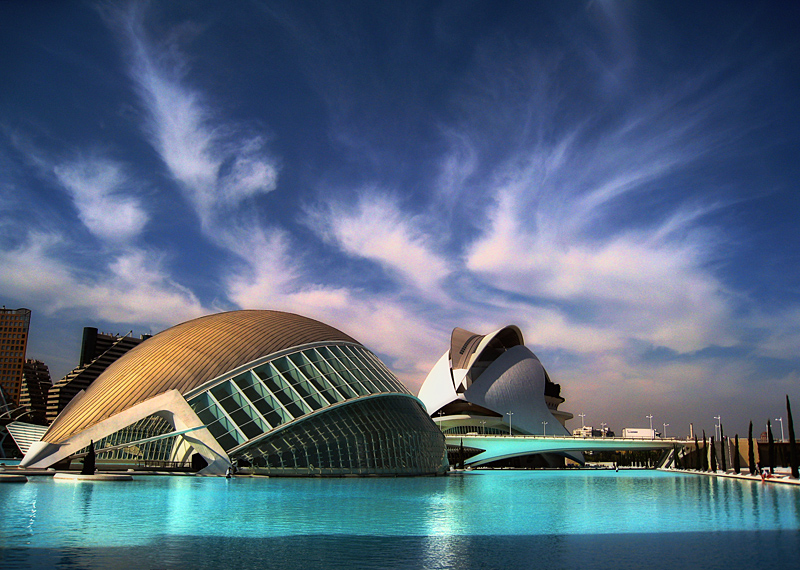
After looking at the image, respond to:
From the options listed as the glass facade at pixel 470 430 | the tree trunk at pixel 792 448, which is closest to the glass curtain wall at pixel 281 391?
the tree trunk at pixel 792 448

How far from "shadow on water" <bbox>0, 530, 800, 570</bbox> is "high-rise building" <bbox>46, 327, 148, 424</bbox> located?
128 m

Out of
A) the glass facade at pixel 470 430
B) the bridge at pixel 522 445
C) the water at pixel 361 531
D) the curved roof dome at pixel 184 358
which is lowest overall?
the water at pixel 361 531

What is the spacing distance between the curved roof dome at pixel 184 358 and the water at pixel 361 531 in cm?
932

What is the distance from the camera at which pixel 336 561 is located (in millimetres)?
9680

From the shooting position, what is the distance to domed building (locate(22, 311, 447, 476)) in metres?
30.3

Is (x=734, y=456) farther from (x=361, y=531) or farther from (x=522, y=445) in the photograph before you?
(x=361, y=531)

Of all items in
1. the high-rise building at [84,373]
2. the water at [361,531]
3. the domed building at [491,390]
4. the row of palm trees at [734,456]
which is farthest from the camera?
the high-rise building at [84,373]

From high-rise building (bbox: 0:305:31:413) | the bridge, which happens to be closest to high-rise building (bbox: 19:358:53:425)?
high-rise building (bbox: 0:305:31:413)

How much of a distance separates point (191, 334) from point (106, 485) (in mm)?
14467

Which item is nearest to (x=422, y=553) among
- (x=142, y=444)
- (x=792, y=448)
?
Answer: (x=142, y=444)

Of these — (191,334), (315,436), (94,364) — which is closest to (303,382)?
(315,436)

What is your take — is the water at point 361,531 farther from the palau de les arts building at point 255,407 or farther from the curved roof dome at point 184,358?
the curved roof dome at point 184,358

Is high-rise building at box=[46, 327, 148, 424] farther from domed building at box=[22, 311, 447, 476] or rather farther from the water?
the water

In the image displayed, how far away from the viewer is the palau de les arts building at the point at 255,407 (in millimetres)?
30281
